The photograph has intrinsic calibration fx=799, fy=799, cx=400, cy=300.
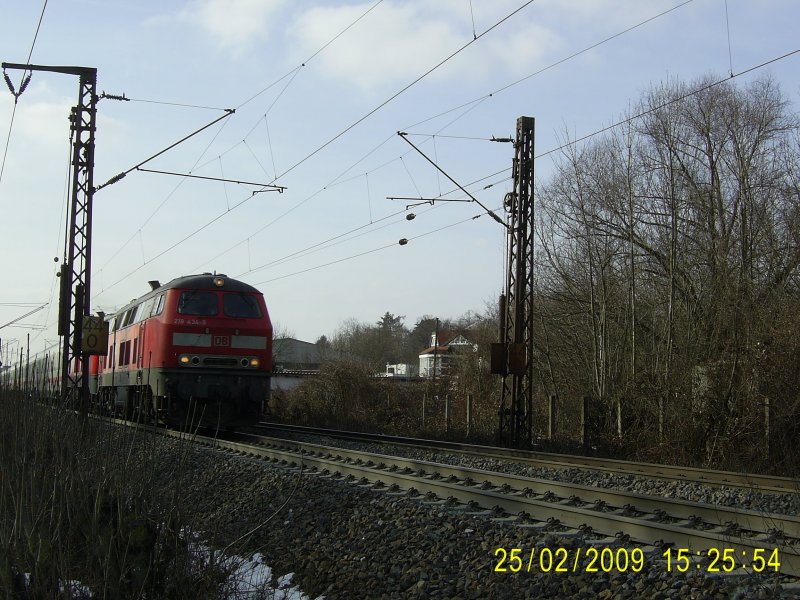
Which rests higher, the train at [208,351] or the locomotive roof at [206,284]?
the locomotive roof at [206,284]

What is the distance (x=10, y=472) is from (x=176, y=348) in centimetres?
1118

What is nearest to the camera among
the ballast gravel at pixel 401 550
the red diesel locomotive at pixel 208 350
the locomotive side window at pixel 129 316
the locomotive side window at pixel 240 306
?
the ballast gravel at pixel 401 550

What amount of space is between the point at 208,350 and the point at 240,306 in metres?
1.31

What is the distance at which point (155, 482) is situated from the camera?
20.2ft

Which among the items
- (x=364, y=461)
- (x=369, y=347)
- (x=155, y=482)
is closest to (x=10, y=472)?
(x=155, y=482)

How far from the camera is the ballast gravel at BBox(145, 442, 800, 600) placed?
17.5 feet

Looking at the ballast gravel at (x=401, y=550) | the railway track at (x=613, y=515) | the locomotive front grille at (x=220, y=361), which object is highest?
the locomotive front grille at (x=220, y=361)

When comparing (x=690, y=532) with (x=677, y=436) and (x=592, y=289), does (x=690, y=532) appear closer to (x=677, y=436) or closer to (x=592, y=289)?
(x=677, y=436)

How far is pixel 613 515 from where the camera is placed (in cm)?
699

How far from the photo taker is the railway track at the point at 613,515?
5.93 metres
